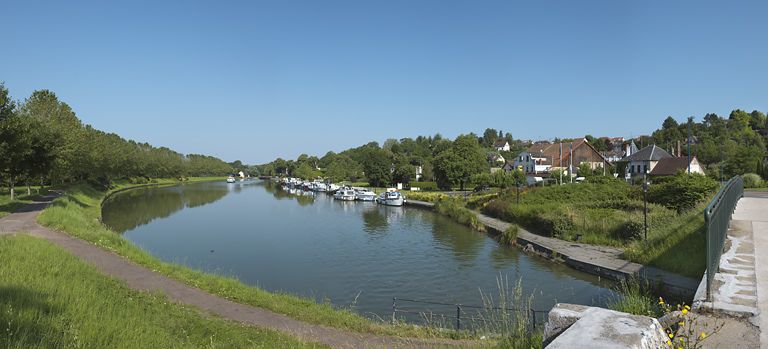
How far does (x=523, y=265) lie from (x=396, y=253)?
752 cm

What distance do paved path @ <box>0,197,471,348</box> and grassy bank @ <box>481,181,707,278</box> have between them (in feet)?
36.5

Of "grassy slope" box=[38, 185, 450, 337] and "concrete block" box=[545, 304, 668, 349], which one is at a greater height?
"concrete block" box=[545, 304, 668, 349]

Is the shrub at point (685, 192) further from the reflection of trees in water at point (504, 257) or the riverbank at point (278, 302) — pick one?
the riverbank at point (278, 302)

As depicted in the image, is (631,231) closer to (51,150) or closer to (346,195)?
(51,150)

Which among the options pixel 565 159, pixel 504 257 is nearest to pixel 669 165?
pixel 565 159

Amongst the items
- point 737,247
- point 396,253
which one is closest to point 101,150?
point 396,253

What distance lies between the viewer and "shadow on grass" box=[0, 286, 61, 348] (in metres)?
5.39

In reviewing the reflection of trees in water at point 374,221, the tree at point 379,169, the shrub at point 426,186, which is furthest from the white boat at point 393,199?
the tree at point 379,169

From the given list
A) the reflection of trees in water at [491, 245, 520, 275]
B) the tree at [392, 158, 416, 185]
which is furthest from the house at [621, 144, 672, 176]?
the reflection of trees in water at [491, 245, 520, 275]

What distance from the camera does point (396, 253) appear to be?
2755 centimetres

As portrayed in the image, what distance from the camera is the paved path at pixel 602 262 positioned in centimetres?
1504

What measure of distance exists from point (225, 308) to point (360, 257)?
582 inches

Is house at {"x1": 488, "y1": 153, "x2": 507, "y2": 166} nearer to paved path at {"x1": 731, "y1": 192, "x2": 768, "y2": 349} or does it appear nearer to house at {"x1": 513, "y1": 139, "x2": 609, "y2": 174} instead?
house at {"x1": 513, "y1": 139, "x2": 609, "y2": 174}

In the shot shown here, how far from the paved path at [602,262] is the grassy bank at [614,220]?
1.53 feet
